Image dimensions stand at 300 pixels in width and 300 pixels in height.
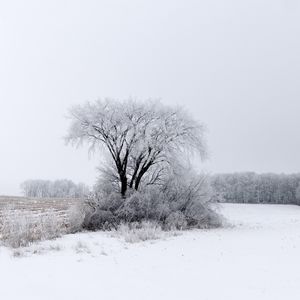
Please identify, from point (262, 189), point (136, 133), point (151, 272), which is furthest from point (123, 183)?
point (262, 189)

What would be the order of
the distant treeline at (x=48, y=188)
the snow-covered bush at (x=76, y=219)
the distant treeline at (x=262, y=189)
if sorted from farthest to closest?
1. the distant treeline at (x=48, y=188)
2. the distant treeline at (x=262, y=189)
3. the snow-covered bush at (x=76, y=219)

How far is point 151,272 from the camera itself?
10.9 meters

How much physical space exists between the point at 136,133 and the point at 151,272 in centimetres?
1833

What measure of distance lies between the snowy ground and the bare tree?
507 inches

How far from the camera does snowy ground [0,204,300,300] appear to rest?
343 inches

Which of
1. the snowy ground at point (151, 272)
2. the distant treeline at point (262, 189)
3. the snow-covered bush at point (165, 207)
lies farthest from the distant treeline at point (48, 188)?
the snowy ground at point (151, 272)

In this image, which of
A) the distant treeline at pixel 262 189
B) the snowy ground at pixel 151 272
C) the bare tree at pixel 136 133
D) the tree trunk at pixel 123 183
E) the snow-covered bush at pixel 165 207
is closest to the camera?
the snowy ground at pixel 151 272

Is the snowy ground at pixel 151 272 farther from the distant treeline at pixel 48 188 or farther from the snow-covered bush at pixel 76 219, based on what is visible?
the distant treeline at pixel 48 188

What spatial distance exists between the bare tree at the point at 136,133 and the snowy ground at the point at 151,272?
12.9m

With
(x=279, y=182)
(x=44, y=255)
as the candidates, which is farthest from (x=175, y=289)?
(x=279, y=182)

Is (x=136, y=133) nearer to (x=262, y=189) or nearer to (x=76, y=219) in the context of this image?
(x=76, y=219)

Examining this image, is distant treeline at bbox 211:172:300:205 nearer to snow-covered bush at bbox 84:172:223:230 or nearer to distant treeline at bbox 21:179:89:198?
distant treeline at bbox 21:179:89:198

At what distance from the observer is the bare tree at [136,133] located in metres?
28.8

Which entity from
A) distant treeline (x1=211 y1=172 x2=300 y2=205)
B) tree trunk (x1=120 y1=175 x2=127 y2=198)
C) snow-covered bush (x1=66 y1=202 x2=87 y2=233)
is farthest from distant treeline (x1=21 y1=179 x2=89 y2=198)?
snow-covered bush (x1=66 y1=202 x2=87 y2=233)
